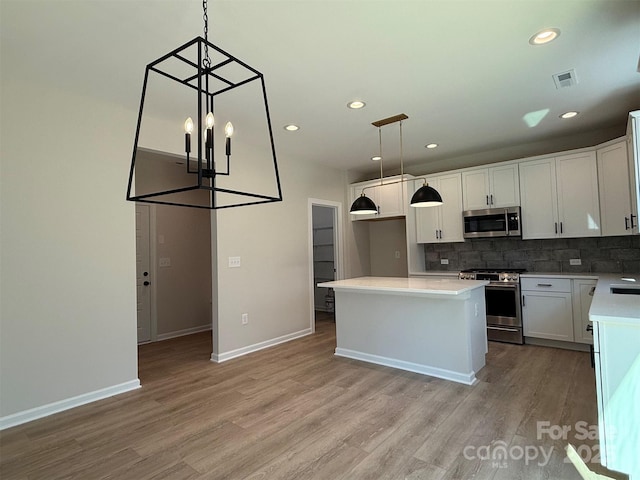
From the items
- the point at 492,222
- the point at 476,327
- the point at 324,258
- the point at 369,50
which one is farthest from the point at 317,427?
the point at 324,258

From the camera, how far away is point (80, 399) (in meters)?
2.99

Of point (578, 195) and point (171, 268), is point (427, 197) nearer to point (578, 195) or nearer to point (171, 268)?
point (578, 195)

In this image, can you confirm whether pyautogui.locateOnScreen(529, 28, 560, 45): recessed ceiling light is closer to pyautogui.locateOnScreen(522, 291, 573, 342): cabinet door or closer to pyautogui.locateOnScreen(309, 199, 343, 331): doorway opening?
pyautogui.locateOnScreen(522, 291, 573, 342): cabinet door

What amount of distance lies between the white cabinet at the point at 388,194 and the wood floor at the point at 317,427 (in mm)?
2696

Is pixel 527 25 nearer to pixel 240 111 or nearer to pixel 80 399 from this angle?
pixel 240 111

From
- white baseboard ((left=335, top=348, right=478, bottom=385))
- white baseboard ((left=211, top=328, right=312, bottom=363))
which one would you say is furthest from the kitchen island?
white baseboard ((left=211, top=328, right=312, bottom=363))

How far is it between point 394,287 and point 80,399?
2972mm

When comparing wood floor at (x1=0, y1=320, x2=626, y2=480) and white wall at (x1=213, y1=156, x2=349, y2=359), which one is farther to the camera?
white wall at (x1=213, y1=156, x2=349, y2=359)

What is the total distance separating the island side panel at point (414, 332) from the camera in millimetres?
3307

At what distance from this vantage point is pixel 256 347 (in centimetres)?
448

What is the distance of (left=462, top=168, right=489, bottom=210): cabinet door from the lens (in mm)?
4953

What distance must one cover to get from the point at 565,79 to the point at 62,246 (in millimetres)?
4442

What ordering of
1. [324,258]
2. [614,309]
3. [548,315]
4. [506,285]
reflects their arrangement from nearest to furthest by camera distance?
[614,309], [548,315], [506,285], [324,258]

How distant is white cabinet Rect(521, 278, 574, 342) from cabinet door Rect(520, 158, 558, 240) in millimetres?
645
